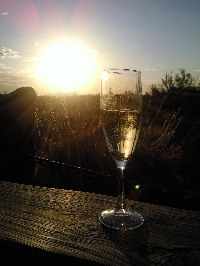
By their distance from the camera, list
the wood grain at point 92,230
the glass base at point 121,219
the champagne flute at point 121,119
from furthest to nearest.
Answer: the champagne flute at point 121,119 → the glass base at point 121,219 → the wood grain at point 92,230

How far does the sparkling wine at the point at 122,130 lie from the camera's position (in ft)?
3.66

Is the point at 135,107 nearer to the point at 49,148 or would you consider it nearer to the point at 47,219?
the point at 47,219

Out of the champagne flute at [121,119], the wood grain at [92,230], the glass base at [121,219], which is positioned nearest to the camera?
the wood grain at [92,230]

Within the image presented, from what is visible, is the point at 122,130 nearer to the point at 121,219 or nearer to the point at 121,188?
the point at 121,188

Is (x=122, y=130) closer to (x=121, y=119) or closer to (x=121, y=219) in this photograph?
(x=121, y=119)

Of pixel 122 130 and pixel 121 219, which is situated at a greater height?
pixel 122 130

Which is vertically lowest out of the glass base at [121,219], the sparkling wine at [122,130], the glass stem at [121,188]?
the glass base at [121,219]

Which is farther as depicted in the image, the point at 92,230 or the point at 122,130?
the point at 122,130

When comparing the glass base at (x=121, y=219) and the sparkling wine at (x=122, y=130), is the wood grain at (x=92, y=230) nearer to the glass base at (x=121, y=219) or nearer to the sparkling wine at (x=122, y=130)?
the glass base at (x=121, y=219)

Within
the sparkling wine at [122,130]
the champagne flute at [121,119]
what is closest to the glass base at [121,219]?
the champagne flute at [121,119]

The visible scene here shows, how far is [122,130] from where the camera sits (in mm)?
1118

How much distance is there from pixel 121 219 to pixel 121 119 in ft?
1.19

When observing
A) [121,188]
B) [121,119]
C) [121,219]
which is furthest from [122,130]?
[121,219]

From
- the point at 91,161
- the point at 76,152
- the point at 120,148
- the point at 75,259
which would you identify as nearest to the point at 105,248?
the point at 75,259
